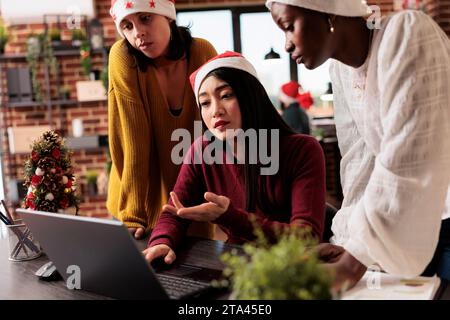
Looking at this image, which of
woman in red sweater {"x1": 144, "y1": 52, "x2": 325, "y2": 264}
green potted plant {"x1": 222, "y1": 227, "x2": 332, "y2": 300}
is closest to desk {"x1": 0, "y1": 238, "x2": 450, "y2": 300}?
woman in red sweater {"x1": 144, "y1": 52, "x2": 325, "y2": 264}

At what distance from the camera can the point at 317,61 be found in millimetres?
1087

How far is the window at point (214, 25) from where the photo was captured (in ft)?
20.9

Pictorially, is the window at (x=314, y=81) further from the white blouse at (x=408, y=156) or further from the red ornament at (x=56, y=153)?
the white blouse at (x=408, y=156)

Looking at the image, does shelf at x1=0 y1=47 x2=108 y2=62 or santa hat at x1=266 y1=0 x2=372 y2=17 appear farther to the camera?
shelf at x1=0 y1=47 x2=108 y2=62

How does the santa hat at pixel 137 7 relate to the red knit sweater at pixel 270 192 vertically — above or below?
above

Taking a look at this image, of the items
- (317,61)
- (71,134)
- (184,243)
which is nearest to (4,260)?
(184,243)

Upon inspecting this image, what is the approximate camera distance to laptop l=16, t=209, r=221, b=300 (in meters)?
0.94

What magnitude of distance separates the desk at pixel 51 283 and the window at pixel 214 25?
16.7ft

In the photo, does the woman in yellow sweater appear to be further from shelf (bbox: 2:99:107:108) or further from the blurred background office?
shelf (bbox: 2:99:107:108)

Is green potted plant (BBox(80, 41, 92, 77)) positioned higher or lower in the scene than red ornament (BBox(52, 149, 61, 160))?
higher

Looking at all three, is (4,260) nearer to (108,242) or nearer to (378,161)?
(108,242)

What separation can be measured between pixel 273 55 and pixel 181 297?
4911 mm

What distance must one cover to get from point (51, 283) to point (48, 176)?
17.9 inches

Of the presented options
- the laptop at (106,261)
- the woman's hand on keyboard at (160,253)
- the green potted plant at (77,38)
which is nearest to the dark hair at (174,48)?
the woman's hand on keyboard at (160,253)
